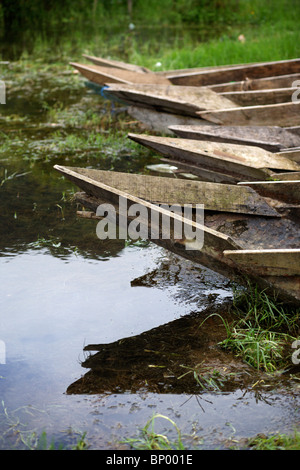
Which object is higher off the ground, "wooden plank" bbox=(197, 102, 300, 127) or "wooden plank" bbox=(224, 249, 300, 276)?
"wooden plank" bbox=(197, 102, 300, 127)

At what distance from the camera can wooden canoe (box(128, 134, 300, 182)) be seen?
3729mm

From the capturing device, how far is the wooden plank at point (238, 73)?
6383 mm

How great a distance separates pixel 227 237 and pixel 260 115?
2.35 meters

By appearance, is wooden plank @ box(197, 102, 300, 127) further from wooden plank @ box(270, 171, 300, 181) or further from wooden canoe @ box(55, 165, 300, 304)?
wooden canoe @ box(55, 165, 300, 304)

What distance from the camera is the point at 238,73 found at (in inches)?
256

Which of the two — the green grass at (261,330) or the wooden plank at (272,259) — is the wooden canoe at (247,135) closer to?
the green grass at (261,330)

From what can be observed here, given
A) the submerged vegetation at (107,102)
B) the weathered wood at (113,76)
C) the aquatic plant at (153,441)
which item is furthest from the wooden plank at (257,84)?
the aquatic plant at (153,441)

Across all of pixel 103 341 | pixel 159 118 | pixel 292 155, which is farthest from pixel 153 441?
pixel 159 118

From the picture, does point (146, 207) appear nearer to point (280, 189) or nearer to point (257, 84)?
point (280, 189)

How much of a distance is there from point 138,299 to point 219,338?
59cm

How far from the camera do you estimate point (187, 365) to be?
8.87ft

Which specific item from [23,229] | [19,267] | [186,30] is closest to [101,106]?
[23,229]

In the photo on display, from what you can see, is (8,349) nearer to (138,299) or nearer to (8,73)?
(138,299)

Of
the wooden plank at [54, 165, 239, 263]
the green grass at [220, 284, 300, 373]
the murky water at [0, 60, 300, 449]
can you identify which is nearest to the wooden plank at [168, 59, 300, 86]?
the murky water at [0, 60, 300, 449]
